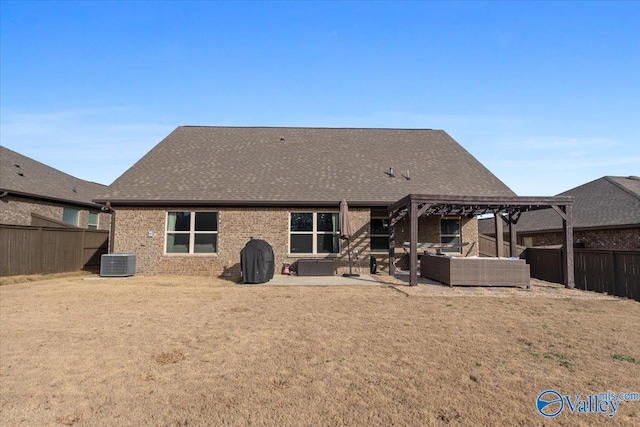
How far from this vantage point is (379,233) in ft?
50.5

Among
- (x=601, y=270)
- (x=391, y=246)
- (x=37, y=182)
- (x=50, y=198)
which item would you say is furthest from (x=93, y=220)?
(x=601, y=270)

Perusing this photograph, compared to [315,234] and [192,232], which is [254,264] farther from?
[192,232]

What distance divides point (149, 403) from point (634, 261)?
39.7 feet

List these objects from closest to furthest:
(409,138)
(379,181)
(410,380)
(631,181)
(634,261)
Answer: (410,380) → (634,261) → (379,181) → (409,138) → (631,181)

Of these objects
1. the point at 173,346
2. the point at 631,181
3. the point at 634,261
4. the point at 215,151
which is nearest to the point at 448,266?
the point at 634,261

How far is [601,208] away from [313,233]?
16228 mm

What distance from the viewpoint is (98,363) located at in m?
4.53

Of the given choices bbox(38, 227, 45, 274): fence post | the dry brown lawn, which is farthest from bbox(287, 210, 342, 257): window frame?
bbox(38, 227, 45, 274): fence post

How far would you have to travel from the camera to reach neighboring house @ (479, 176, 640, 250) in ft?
53.4

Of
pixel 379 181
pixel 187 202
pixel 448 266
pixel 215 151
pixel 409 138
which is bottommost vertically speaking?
pixel 448 266

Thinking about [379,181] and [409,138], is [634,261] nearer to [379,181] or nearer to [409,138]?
[379,181]

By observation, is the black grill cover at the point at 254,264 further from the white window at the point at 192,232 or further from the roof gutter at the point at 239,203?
the white window at the point at 192,232

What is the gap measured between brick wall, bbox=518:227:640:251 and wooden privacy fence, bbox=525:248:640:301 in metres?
5.55

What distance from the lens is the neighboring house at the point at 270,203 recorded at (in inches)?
564
